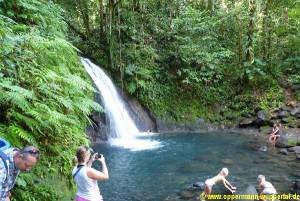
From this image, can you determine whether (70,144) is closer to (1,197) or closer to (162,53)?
(1,197)

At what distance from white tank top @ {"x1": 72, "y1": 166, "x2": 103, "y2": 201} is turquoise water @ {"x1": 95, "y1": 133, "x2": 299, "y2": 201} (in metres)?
4.89

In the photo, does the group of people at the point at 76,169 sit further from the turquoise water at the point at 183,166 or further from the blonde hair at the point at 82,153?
the turquoise water at the point at 183,166

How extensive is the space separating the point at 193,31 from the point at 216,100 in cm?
396

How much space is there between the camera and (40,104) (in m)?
5.97

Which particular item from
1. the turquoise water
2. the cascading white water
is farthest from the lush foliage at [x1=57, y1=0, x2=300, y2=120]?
the turquoise water

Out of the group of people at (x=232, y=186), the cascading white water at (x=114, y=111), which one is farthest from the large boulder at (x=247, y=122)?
the group of people at (x=232, y=186)

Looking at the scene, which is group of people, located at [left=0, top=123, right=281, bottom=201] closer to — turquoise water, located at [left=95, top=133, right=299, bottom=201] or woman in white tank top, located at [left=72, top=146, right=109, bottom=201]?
woman in white tank top, located at [left=72, top=146, right=109, bottom=201]

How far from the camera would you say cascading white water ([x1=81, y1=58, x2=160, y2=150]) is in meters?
17.7

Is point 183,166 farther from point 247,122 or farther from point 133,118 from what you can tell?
point 247,122

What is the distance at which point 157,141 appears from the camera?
16.9 meters

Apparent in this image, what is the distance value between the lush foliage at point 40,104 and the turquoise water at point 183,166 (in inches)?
135

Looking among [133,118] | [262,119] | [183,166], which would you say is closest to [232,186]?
[183,166]

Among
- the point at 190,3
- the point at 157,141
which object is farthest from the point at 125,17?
the point at 157,141

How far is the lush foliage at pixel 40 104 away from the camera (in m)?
5.51
